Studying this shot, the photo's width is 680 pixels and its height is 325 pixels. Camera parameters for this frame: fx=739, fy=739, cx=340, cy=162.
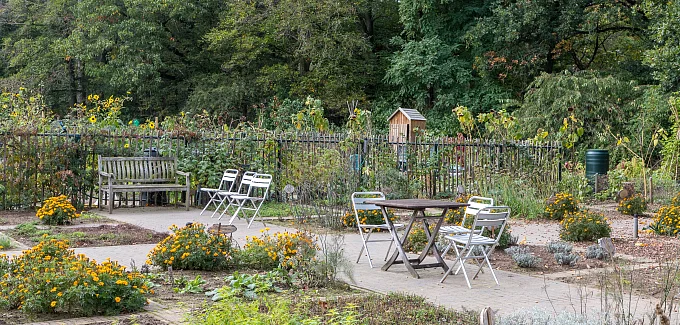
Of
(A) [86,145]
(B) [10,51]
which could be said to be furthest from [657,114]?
(B) [10,51]

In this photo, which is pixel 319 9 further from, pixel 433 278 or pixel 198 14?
pixel 433 278

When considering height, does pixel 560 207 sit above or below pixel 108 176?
below

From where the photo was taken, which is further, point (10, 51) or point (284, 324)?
point (10, 51)

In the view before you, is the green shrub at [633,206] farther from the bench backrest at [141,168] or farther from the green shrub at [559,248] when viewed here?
the bench backrest at [141,168]

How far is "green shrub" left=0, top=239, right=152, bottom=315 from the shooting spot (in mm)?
5789

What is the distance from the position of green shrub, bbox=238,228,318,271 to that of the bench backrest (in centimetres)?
720

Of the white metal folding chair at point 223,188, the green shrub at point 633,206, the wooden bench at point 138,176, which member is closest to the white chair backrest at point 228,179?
the white metal folding chair at point 223,188

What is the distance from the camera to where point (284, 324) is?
4.45 metres

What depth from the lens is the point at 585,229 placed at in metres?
11.0

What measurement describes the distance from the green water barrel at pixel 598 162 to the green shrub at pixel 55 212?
13018 millimetres

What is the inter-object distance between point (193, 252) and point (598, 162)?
14.2 m

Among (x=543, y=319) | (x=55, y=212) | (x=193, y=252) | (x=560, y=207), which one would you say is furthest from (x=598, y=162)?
(x=543, y=319)

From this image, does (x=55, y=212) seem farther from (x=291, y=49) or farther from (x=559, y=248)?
(x=291, y=49)

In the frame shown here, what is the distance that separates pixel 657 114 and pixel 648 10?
3.85 metres
